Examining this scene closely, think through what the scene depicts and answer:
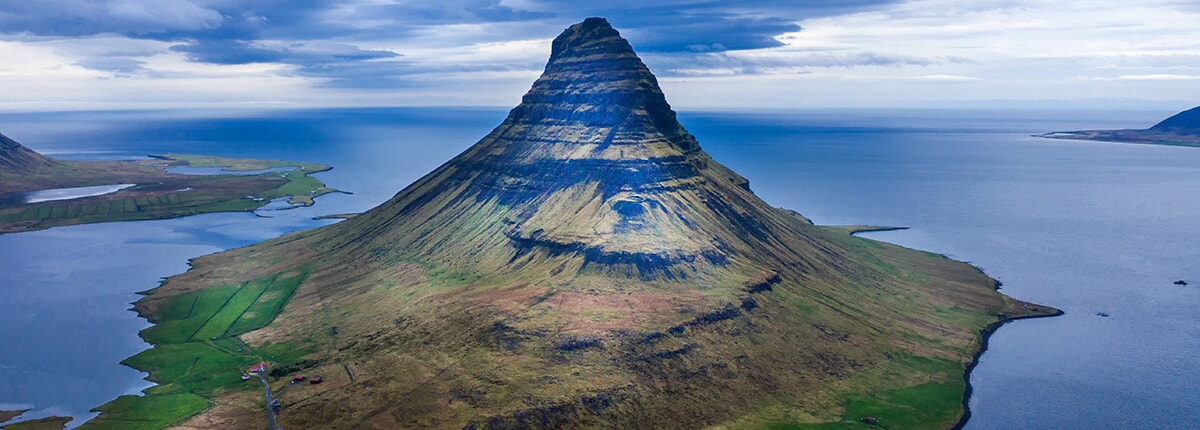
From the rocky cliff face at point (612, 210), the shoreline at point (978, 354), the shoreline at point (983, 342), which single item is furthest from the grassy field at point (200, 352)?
the shoreline at point (983, 342)

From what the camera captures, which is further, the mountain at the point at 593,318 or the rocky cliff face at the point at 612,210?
the rocky cliff face at the point at 612,210

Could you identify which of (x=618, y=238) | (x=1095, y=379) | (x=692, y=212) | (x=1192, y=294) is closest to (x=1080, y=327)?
(x=1095, y=379)

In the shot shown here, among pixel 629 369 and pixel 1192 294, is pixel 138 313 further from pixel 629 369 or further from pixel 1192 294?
pixel 1192 294

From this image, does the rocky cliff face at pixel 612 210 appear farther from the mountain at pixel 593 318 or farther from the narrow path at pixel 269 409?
the narrow path at pixel 269 409

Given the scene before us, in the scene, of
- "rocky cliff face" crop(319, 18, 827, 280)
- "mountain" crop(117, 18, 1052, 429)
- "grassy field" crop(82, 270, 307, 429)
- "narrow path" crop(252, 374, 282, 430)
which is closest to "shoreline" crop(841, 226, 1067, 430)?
"mountain" crop(117, 18, 1052, 429)

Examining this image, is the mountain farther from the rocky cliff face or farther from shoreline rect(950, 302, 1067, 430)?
shoreline rect(950, 302, 1067, 430)

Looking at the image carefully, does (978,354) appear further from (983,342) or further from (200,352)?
(200,352)
